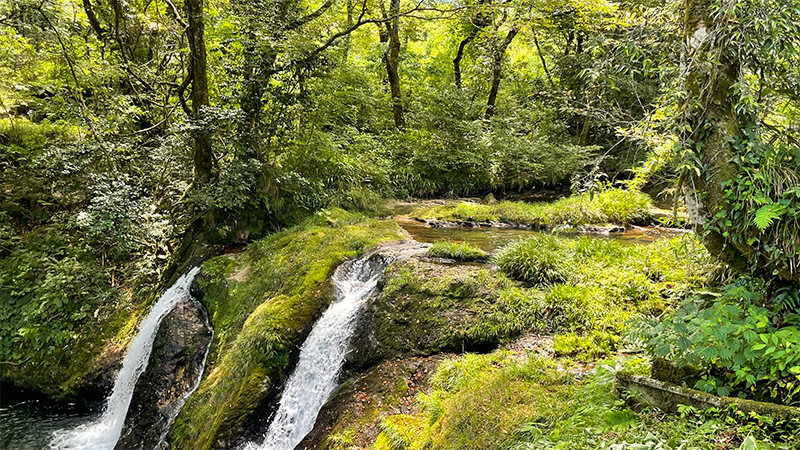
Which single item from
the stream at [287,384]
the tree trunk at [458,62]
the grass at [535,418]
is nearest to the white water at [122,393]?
the stream at [287,384]

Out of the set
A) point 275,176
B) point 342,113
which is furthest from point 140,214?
point 342,113

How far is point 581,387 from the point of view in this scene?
328 cm

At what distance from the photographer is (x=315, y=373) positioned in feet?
16.4

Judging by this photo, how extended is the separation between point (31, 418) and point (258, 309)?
5.25 metres

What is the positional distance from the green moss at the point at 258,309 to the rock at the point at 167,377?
0.34m

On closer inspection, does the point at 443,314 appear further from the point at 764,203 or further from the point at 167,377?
the point at 167,377

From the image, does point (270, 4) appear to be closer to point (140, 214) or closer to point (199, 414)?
point (140, 214)

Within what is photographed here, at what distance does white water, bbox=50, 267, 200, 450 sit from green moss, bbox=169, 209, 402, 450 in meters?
0.77

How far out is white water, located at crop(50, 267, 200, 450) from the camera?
6508 mm

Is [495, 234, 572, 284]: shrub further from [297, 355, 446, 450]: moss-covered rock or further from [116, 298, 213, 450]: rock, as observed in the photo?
[116, 298, 213, 450]: rock

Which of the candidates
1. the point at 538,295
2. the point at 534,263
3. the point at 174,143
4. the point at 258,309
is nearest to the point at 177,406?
the point at 258,309

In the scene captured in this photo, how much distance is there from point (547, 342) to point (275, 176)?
6634 millimetres

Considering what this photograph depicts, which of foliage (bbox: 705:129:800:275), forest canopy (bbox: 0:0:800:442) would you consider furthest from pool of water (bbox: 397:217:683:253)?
foliage (bbox: 705:129:800:275)

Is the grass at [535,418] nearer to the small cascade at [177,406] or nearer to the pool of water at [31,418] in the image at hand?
the small cascade at [177,406]
